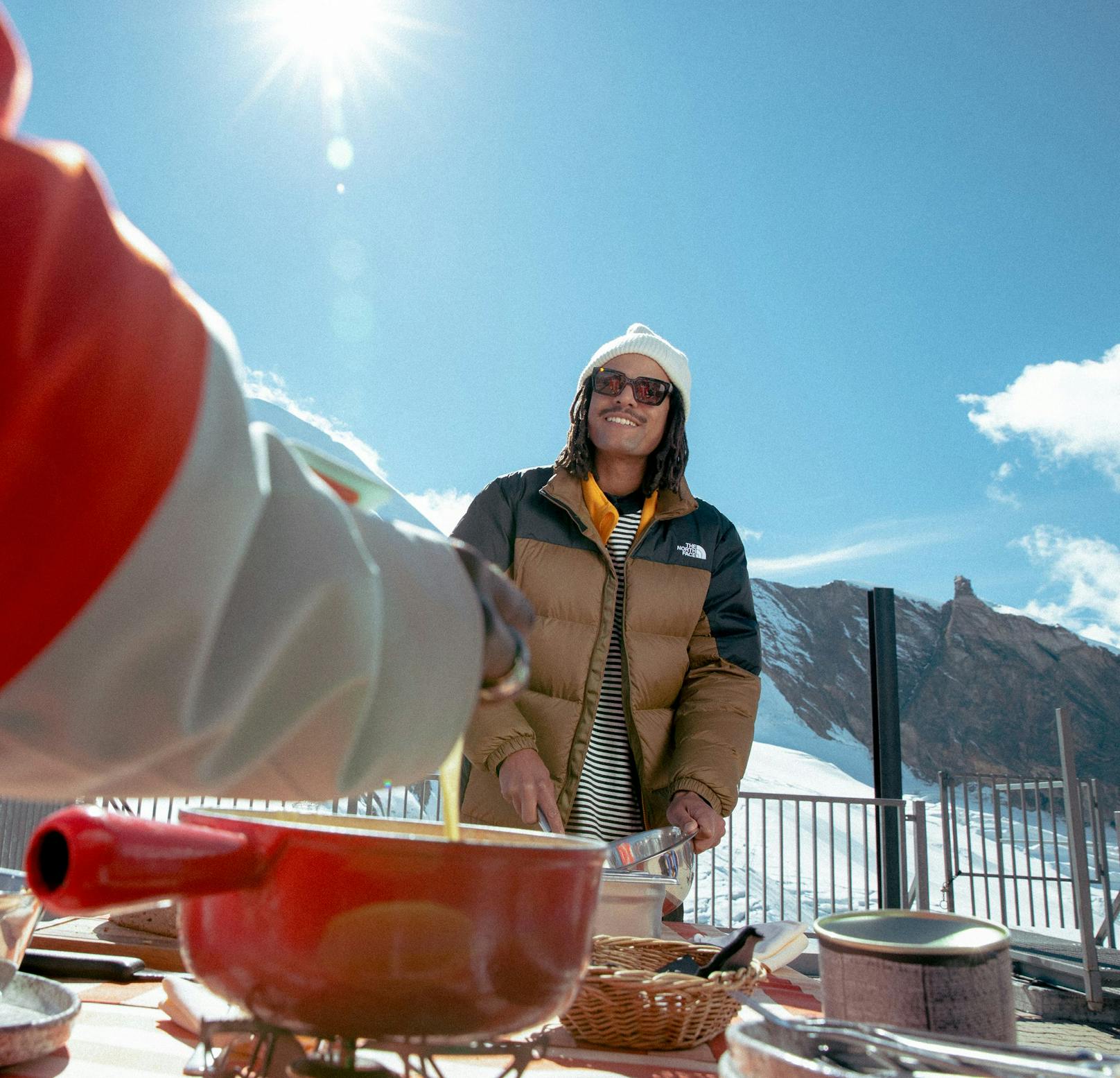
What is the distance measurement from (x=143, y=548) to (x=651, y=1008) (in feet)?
2.18

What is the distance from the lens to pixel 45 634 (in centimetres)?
33

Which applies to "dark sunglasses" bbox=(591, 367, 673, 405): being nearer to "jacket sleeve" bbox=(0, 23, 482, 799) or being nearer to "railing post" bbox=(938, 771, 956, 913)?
"jacket sleeve" bbox=(0, 23, 482, 799)

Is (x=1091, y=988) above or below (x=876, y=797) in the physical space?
below

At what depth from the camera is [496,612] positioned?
47cm

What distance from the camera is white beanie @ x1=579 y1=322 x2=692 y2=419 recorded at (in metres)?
2.43

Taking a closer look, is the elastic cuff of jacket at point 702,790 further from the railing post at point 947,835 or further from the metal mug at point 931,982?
the railing post at point 947,835

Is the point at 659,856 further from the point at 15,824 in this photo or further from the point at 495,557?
the point at 15,824

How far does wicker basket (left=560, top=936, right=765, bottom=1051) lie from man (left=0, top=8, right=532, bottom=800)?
0.48 m

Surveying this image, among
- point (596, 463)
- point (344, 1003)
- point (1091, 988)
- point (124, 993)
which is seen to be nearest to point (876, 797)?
point (1091, 988)

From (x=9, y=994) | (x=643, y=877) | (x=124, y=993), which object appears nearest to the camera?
(x=9, y=994)

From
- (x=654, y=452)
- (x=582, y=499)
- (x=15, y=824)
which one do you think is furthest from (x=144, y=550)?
(x=15, y=824)

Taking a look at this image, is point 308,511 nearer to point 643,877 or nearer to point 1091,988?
point 643,877

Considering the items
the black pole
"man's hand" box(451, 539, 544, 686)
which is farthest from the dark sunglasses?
the black pole

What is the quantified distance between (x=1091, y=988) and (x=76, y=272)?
24.5 ft
